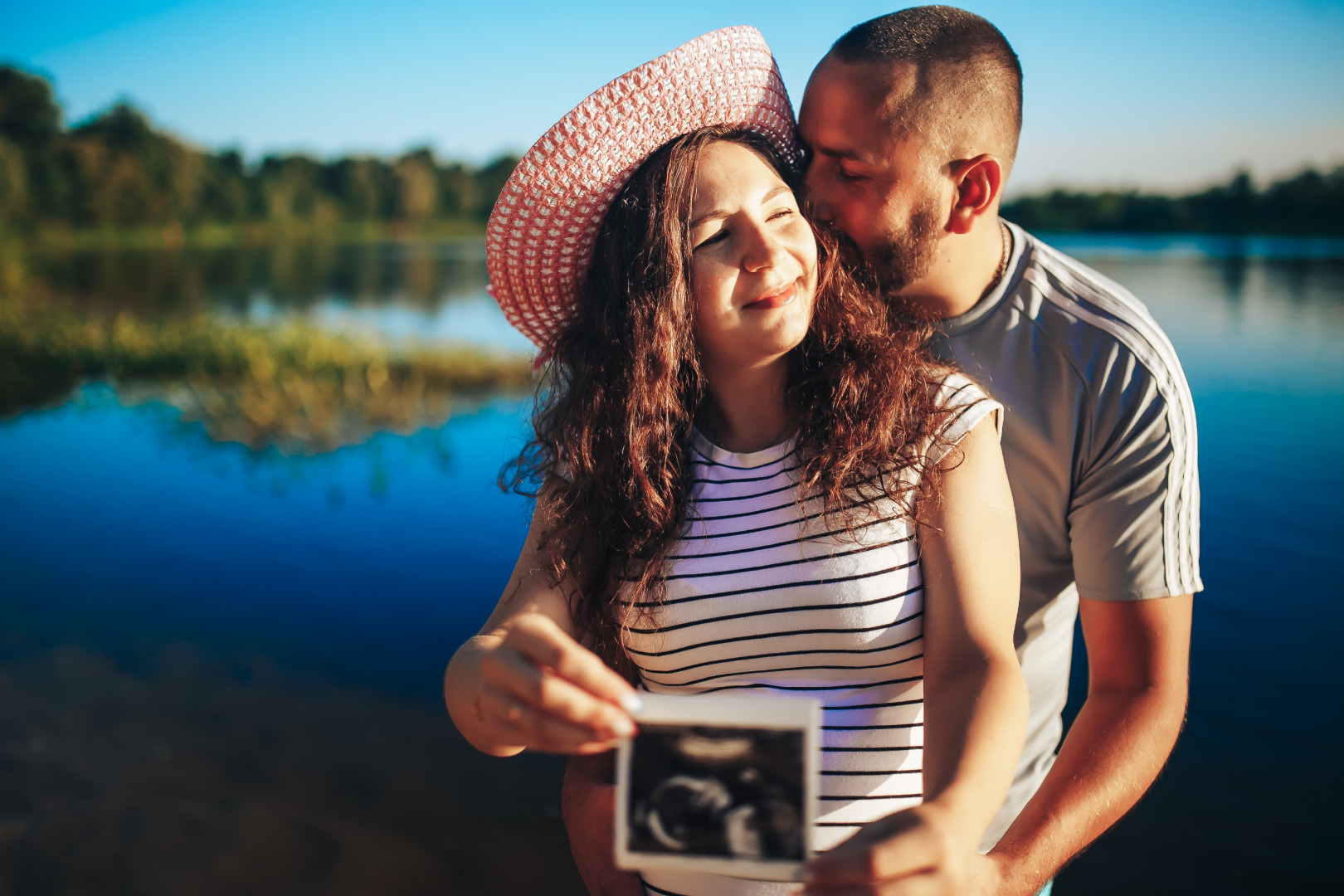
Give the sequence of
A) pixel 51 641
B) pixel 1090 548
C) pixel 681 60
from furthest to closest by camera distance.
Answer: pixel 51 641 → pixel 1090 548 → pixel 681 60

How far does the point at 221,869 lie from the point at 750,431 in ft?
11.5

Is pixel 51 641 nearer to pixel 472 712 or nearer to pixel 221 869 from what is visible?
pixel 221 869

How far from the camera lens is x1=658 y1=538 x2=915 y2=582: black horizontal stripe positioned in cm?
143

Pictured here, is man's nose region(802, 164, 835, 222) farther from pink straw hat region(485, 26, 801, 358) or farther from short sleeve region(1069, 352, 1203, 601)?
short sleeve region(1069, 352, 1203, 601)

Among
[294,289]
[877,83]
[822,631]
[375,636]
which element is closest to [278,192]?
[294,289]

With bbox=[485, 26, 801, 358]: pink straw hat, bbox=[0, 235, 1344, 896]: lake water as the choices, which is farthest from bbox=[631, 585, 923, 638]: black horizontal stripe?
bbox=[0, 235, 1344, 896]: lake water

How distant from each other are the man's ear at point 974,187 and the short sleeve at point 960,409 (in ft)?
2.07

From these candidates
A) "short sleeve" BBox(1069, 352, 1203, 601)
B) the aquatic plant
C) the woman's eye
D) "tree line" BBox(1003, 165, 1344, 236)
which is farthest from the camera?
the aquatic plant

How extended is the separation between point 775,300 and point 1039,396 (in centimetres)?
70

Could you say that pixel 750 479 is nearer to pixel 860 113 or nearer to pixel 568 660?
pixel 568 660

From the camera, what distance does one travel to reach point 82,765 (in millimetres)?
4328

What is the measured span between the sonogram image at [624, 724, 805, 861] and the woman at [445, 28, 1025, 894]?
0.26 m

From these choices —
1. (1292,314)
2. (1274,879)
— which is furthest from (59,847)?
(1292,314)

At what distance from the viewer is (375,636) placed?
5.86m
